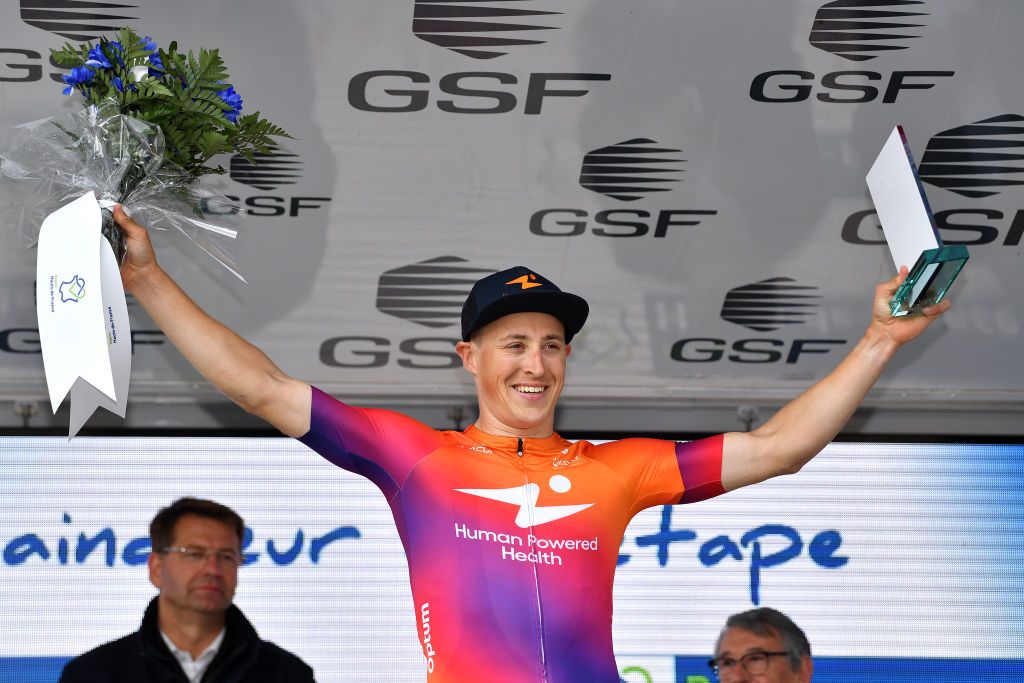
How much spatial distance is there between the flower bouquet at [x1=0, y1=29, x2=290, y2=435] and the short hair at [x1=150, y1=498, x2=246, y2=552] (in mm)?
1729

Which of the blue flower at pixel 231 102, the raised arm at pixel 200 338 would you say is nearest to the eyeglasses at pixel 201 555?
the raised arm at pixel 200 338

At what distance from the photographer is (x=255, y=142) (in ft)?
9.39

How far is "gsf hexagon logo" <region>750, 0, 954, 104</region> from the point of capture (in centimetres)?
372

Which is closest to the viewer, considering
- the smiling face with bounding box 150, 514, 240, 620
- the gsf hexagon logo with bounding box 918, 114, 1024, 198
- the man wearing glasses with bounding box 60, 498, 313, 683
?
the gsf hexagon logo with bounding box 918, 114, 1024, 198

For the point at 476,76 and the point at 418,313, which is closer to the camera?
the point at 476,76

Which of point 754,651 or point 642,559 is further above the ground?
point 642,559

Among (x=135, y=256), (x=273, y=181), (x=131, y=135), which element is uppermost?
(x=273, y=181)

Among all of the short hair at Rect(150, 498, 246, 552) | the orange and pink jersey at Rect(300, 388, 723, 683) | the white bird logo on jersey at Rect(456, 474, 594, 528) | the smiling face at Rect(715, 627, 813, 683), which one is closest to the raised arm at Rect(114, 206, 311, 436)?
the orange and pink jersey at Rect(300, 388, 723, 683)

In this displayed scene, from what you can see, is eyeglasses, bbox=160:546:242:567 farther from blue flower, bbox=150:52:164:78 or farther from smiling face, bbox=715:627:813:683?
blue flower, bbox=150:52:164:78

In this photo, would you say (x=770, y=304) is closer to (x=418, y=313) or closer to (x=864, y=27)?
(x=864, y=27)

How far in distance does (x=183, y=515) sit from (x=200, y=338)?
186cm

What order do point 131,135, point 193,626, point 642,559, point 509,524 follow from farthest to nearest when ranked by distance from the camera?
point 642,559 < point 193,626 < point 509,524 < point 131,135

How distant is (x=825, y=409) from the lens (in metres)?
2.88

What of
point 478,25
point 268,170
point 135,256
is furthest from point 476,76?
point 135,256
